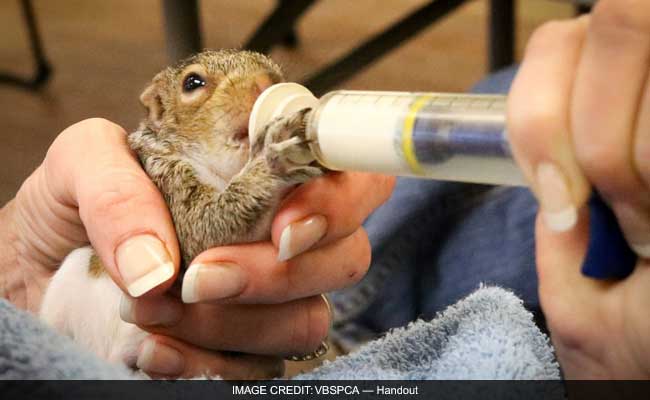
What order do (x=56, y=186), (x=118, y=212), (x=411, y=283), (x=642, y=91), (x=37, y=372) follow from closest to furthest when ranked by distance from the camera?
(x=642, y=91), (x=37, y=372), (x=118, y=212), (x=56, y=186), (x=411, y=283)

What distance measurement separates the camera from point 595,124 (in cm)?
46

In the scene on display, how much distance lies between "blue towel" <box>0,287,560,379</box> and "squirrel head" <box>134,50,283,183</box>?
0.29 meters

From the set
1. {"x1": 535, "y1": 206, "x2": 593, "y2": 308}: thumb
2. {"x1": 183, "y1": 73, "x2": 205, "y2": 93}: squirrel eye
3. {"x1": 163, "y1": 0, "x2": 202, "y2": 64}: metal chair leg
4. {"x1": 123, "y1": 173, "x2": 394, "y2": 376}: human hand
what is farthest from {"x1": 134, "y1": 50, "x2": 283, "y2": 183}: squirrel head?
{"x1": 163, "y1": 0, "x2": 202, "y2": 64}: metal chair leg

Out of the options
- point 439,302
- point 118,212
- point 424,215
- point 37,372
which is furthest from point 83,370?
point 424,215

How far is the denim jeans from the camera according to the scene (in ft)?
3.81

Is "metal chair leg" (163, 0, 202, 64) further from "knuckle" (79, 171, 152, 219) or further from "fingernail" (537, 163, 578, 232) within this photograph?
"fingernail" (537, 163, 578, 232)

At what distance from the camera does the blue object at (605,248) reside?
49cm

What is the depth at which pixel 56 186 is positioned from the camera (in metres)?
0.93

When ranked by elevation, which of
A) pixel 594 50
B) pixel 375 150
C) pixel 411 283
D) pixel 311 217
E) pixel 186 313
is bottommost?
pixel 411 283

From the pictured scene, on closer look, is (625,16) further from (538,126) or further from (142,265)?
(142,265)

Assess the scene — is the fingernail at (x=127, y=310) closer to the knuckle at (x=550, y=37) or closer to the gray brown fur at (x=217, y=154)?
the gray brown fur at (x=217, y=154)

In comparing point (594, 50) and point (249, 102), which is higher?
point (594, 50)

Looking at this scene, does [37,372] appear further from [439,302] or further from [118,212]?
[439,302]

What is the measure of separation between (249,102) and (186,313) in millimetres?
248
